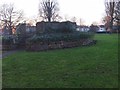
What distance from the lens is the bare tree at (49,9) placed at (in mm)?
52531

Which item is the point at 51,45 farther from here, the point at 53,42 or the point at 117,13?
the point at 117,13

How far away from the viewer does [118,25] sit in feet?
194

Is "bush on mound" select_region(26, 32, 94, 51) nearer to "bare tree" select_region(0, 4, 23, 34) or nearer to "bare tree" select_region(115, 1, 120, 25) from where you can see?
"bare tree" select_region(0, 4, 23, 34)

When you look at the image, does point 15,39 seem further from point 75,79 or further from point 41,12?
point 41,12

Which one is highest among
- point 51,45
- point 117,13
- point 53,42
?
point 117,13

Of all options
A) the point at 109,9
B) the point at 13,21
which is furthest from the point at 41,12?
the point at 109,9

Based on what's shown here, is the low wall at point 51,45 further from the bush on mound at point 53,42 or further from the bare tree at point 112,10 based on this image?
the bare tree at point 112,10

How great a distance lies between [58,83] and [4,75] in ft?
7.92

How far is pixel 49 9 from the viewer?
175 feet

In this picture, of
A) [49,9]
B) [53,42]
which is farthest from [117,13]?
[53,42]

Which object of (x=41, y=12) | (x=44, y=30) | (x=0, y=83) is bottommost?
(x=0, y=83)

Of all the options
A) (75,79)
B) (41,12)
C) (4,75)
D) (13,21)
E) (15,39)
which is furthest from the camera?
(41,12)

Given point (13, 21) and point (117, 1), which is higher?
point (117, 1)

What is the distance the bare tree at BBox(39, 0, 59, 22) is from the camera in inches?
2068
